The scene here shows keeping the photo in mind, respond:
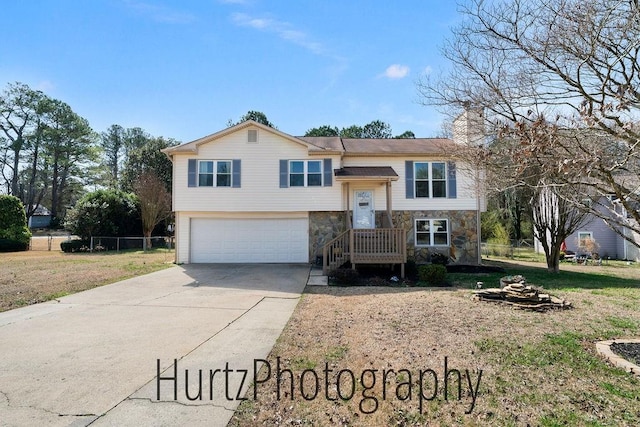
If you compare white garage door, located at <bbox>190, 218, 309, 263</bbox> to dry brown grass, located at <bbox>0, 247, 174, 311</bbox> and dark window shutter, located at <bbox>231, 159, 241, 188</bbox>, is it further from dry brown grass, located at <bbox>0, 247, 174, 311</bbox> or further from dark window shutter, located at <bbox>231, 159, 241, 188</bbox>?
dry brown grass, located at <bbox>0, 247, 174, 311</bbox>

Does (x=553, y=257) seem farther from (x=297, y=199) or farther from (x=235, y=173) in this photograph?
(x=235, y=173)

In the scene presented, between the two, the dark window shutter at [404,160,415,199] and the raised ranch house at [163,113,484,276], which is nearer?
the raised ranch house at [163,113,484,276]

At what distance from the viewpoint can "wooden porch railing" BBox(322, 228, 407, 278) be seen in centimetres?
1193

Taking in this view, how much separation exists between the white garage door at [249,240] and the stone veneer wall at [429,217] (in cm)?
69

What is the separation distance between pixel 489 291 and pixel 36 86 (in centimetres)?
4804

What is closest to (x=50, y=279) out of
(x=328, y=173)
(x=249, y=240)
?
(x=249, y=240)

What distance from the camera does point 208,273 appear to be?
12.5 meters

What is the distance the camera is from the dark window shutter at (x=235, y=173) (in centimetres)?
1486

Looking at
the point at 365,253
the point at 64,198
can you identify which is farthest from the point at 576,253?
the point at 64,198

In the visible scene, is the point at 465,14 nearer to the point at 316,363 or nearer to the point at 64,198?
the point at 316,363

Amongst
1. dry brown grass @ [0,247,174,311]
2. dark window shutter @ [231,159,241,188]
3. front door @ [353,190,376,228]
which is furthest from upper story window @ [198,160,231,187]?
front door @ [353,190,376,228]

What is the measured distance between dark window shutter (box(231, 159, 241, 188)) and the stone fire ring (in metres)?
12.7

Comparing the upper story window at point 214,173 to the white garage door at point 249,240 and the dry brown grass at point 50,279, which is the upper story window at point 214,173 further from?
the dry brown grass at point 50,279

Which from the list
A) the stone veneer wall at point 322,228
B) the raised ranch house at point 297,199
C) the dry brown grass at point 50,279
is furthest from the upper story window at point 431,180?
the dry brown grass at point 50,279
